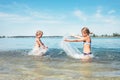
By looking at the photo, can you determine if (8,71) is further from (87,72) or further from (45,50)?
(45,50)

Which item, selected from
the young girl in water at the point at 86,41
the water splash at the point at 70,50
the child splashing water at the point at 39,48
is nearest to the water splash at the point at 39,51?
the child splashing water at the point at 39,48

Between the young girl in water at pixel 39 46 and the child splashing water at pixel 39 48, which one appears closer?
the child splashing water at pixel 39 48

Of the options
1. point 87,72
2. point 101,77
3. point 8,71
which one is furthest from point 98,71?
point 8,71

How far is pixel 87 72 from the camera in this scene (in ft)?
39.0

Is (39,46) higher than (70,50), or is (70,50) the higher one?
(39,46)

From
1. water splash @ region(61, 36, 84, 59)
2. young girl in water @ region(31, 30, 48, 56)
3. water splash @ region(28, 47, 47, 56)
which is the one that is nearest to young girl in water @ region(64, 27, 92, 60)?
water splash @ region(61, 36, 84, 59)

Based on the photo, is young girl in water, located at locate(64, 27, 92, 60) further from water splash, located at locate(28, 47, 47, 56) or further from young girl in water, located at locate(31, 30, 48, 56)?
young girl in water, located at locate(31, 30, 48, 56)

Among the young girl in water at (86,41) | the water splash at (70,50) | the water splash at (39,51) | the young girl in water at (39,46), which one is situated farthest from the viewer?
the young girl in water at (39,46)

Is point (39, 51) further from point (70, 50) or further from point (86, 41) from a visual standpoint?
point (86, 41)

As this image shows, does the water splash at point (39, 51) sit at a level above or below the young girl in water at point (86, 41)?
below

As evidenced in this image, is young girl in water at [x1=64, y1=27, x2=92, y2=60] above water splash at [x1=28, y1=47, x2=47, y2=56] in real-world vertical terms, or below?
above

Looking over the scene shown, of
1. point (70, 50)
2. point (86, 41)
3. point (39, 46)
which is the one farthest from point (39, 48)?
point (86, 41)

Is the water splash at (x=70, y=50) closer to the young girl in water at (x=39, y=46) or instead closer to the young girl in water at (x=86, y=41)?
the young girl in water at (x=86, y=41)

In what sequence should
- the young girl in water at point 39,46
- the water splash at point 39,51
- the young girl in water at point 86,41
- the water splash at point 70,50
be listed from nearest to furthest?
the young girl in water at point 86,41
the water splash at point 70,50
the water splash at point 39,51
the young girl in water at point 39,46
